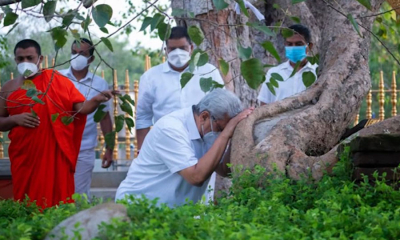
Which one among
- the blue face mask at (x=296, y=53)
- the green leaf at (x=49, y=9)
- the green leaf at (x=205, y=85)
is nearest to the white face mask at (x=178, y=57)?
the blue face mask at (x=296, y=53)

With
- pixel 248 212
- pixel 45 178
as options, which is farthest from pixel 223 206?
pixel 45 178

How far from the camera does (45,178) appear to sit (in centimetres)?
696

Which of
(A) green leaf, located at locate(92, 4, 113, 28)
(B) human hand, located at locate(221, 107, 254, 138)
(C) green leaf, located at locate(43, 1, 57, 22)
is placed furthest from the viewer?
(B) human hand, located at locate(221, 107, 254, 138)

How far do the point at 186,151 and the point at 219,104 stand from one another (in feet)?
1.17

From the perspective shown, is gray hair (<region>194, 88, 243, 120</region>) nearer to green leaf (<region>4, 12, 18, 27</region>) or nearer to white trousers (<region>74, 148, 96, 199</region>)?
green leaf (<region>4, 12, 18, 27</region>)

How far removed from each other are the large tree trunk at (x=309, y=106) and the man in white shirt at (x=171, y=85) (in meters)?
0.54

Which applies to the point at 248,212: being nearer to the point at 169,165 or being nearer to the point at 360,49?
the point at 169,165

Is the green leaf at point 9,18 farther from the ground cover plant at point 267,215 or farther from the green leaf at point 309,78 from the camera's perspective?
the green leaf at point 309,78

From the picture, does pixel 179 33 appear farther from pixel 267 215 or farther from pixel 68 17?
pixel 267 215

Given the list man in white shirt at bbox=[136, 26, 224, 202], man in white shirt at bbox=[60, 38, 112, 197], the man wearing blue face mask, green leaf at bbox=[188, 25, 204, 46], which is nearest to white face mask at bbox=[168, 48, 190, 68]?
man in white shirt at bbox=[136, 26, 224, 202]

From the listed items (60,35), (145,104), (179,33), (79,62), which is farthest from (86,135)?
(60,35)

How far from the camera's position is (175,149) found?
5027 millimetres

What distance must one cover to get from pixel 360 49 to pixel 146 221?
10.8 feet

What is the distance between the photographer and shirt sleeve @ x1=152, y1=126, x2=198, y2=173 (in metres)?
5.00
